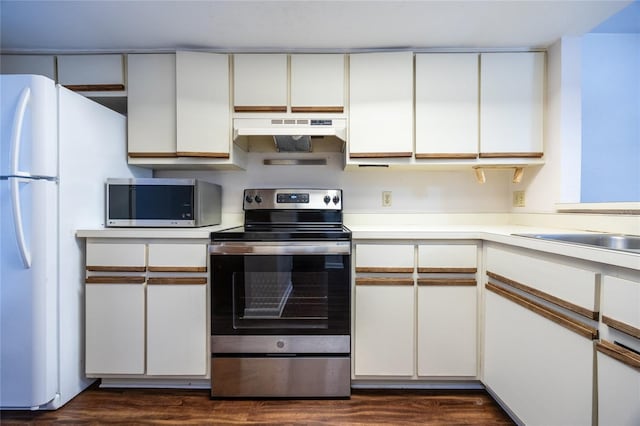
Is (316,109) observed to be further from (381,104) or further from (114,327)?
(114,327)

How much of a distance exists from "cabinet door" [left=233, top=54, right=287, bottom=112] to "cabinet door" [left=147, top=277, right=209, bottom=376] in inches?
44.6

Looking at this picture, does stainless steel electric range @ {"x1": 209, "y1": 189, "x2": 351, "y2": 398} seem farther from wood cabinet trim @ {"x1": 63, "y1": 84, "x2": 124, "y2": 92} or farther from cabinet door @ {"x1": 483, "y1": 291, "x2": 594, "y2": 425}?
wood cabinet trim @ {"x1": 63, "y1": 84, "x2": 124, "y2": 92}

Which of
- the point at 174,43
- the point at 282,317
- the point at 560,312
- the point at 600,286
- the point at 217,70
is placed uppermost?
the point at 174,43

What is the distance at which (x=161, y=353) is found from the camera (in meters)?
1.60

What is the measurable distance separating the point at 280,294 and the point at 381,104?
1332 mm

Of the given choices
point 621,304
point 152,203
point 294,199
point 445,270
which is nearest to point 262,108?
point 294,199

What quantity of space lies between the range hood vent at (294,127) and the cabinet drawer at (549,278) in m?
1.13

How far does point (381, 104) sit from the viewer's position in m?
1.87

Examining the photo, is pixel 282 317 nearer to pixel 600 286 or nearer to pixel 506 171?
pixel 600 286

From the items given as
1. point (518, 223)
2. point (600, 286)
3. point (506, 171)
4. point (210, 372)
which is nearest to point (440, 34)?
point (506, 171)

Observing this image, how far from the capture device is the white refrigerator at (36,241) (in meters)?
1.38

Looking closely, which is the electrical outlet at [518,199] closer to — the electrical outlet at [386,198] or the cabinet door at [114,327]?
the electrical outlet at [386,198]

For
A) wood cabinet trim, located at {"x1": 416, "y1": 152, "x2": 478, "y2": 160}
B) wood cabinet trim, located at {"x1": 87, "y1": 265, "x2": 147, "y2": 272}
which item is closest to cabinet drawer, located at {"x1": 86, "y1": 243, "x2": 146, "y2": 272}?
wood cabinet trim, located at {"x1": 87, "y1": 265, "x2": 147, "y2": 272}

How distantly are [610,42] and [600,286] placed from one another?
2.24m
